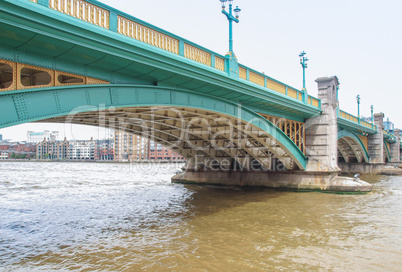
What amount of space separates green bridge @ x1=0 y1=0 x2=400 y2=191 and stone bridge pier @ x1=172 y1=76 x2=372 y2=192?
0.23ft

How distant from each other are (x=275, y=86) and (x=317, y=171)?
25.7ft

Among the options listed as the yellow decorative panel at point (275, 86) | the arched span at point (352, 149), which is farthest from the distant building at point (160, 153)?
the yellow decorative panel at point (275, 86)

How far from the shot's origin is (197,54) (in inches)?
464

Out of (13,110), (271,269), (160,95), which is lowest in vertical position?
(271,269)

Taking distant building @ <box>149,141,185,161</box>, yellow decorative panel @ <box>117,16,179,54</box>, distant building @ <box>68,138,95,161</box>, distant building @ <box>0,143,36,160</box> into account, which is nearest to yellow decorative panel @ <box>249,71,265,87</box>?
yellow decorative panel @ <box>117,16,179,54</box>

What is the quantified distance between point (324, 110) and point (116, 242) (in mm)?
18874

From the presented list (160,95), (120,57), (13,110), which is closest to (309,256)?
(160,95)

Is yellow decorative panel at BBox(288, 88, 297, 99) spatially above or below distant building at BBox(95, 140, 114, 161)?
above

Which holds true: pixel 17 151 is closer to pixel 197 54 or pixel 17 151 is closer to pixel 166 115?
pixel 166 115

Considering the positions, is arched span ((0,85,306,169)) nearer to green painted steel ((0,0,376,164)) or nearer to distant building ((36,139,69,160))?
green painted steel ((0,0,376,164))

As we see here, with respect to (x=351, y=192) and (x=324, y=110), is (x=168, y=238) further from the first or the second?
(x=324, y=110)

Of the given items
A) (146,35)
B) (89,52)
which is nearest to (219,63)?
(146,35)

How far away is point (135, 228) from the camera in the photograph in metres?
12.4

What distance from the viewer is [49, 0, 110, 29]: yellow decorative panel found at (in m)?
7.25
